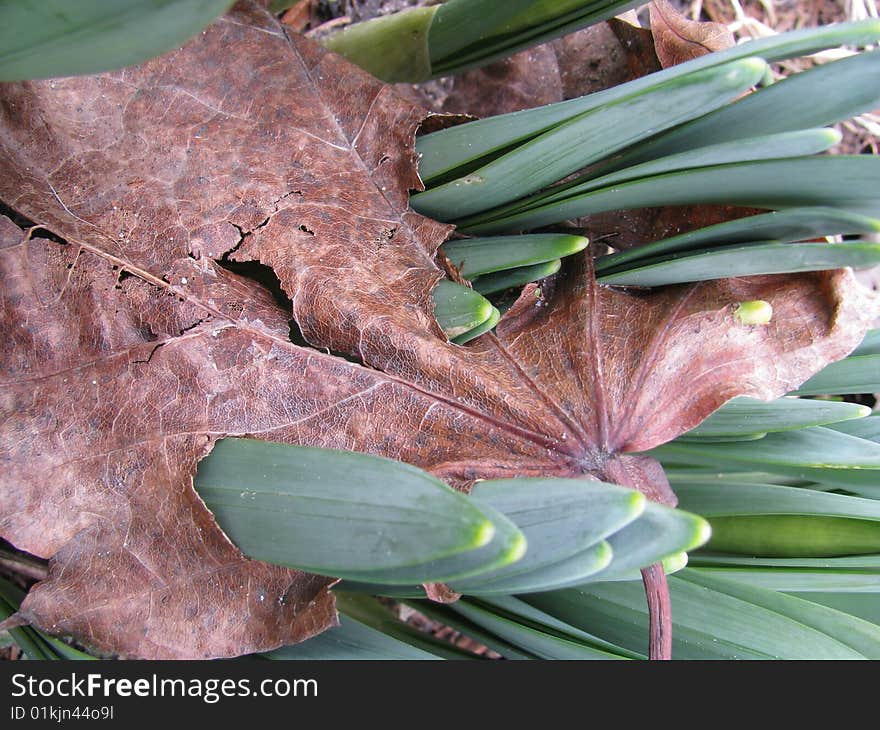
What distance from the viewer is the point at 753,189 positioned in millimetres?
812

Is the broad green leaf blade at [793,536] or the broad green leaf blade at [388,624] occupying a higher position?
the broad green leaf blade at [793,536]

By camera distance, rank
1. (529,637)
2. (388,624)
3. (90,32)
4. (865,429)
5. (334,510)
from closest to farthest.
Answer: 1. (90,32)
2. (334,510)
3. (529,637)
4. (865,429)
5. (388,624)

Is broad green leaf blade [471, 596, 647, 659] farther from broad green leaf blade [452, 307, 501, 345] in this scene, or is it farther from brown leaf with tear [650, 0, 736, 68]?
brown leaf with tear [650, 0, 736, 68]

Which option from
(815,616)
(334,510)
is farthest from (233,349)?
(815,616)

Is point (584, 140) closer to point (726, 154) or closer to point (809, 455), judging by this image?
point (726, 154)

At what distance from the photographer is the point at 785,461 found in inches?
36.9

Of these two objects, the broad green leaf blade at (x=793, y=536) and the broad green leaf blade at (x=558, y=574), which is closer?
the broad green leaf blade at (x=558, y=574)

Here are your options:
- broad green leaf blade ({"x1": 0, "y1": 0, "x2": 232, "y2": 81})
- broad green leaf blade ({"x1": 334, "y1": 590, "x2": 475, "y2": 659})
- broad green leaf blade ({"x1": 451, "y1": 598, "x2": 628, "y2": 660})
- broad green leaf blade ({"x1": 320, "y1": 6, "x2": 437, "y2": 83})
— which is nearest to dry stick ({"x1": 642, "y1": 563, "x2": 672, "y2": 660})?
broad green leaf blade ({"x1": 451, "y1": 598, "x2": 628, "y2": 660})

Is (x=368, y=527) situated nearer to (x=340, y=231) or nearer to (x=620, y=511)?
(x=620, y=511)

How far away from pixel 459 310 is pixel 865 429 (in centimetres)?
67

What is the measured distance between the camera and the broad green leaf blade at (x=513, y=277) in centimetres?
89

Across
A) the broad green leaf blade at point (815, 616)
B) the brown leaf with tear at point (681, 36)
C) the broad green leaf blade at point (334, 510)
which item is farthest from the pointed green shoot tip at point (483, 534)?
the brown leaf with tear at point (681, 36)

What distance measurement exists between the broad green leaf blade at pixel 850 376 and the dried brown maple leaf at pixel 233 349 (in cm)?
17

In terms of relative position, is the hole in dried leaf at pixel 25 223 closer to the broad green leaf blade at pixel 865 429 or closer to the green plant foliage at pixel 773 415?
the green plant foliage at pixel 773 415
